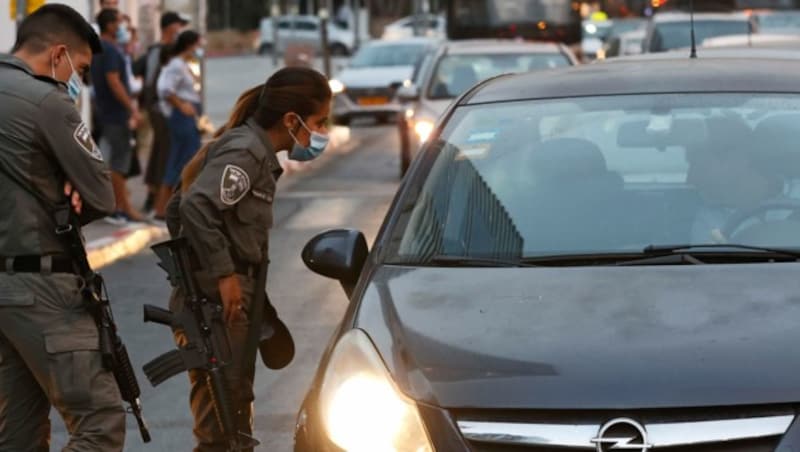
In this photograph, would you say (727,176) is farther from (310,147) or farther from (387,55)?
(387,55)

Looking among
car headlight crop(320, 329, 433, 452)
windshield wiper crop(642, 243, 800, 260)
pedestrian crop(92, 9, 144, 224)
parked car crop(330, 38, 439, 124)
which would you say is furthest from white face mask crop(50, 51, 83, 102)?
parked car crop(330, 38, 439, 124)

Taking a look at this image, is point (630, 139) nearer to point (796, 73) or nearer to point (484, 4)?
point (796, 73)

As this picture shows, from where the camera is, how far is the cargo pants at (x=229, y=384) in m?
6.39

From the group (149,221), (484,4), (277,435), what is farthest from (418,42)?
(277,435)

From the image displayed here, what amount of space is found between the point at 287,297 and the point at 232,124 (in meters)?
5.79

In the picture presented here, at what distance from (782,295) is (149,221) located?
11.8 m

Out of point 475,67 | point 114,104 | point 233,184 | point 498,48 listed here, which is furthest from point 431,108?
point 233,184

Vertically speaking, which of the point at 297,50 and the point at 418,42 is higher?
the point at 297,50

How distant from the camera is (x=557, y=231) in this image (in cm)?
564

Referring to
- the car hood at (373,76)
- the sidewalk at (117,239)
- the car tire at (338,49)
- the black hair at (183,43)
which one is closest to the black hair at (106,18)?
the black hair at (183,43)

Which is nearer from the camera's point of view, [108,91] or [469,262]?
[469,262]

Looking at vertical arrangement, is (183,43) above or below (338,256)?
below

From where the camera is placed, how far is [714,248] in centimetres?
545

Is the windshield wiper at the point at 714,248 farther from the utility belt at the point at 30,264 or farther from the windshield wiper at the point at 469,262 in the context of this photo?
the utility belt at the point at 30,264
